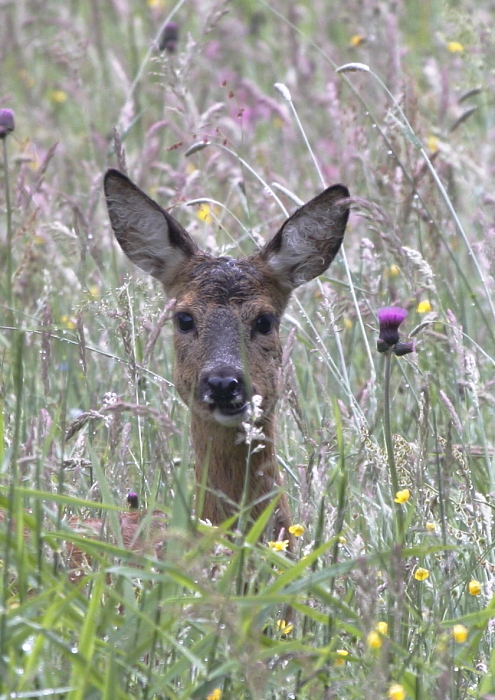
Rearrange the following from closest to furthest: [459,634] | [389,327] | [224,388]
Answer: [459,634] < [389,327] < [224,388]

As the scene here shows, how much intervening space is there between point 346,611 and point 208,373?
4.75 ft

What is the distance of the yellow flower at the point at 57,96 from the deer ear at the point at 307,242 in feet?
16.6

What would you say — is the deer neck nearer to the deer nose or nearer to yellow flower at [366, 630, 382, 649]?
the deer nose

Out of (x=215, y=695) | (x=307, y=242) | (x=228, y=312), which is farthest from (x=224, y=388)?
(x=215, y=695)

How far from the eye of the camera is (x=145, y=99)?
350 inches

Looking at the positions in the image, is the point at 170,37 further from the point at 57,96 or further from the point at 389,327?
the point at 389,327

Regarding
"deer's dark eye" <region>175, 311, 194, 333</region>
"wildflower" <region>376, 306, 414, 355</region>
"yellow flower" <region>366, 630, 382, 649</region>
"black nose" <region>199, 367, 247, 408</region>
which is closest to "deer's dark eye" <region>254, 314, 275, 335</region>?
"deer's dark eye" <region>175, 311, 194, 333</region>

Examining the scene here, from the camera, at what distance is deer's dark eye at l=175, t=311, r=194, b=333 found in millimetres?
4367

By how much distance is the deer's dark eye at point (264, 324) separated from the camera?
4.38m

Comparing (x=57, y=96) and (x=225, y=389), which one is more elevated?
(x=57, y=96)

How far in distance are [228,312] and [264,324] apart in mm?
147

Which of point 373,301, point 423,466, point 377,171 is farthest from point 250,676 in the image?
point 377,171

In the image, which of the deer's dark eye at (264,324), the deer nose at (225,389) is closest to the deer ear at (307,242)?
the deer's dark eye at (264,324)

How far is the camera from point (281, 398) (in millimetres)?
3297
